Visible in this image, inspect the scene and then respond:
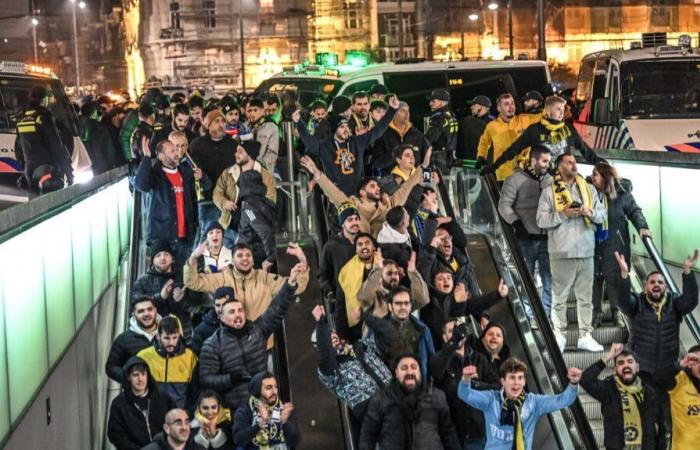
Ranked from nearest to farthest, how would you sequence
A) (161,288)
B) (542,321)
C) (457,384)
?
(457,384) < (161,288) < (542,321)

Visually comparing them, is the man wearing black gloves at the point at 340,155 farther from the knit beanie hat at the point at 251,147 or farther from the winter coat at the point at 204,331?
the winter coat at the point at 204,331

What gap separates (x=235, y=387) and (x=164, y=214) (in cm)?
384

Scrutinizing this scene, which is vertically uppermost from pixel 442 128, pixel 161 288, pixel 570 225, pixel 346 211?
pixel 442 128

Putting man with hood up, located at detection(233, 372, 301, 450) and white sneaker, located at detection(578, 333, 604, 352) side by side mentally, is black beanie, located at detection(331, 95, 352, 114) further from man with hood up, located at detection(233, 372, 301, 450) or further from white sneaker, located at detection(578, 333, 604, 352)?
man with hood up, located at detection(233, 372, 301, 450)

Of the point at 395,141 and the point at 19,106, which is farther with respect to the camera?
the point at 19,106

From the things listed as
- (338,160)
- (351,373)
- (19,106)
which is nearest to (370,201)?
(338,160)

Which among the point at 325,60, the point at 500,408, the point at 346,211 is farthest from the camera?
the point at 325,60

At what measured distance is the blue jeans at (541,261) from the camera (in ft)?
44.0

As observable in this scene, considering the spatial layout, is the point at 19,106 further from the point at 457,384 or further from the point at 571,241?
the point at 457,384

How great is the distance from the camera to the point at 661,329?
12.1m

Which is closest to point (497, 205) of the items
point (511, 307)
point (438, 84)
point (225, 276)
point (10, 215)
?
point (511, 307)

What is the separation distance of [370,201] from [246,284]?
243 cm

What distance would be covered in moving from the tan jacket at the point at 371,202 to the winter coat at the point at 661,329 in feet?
8.70

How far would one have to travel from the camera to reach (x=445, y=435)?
1032 centimetres
